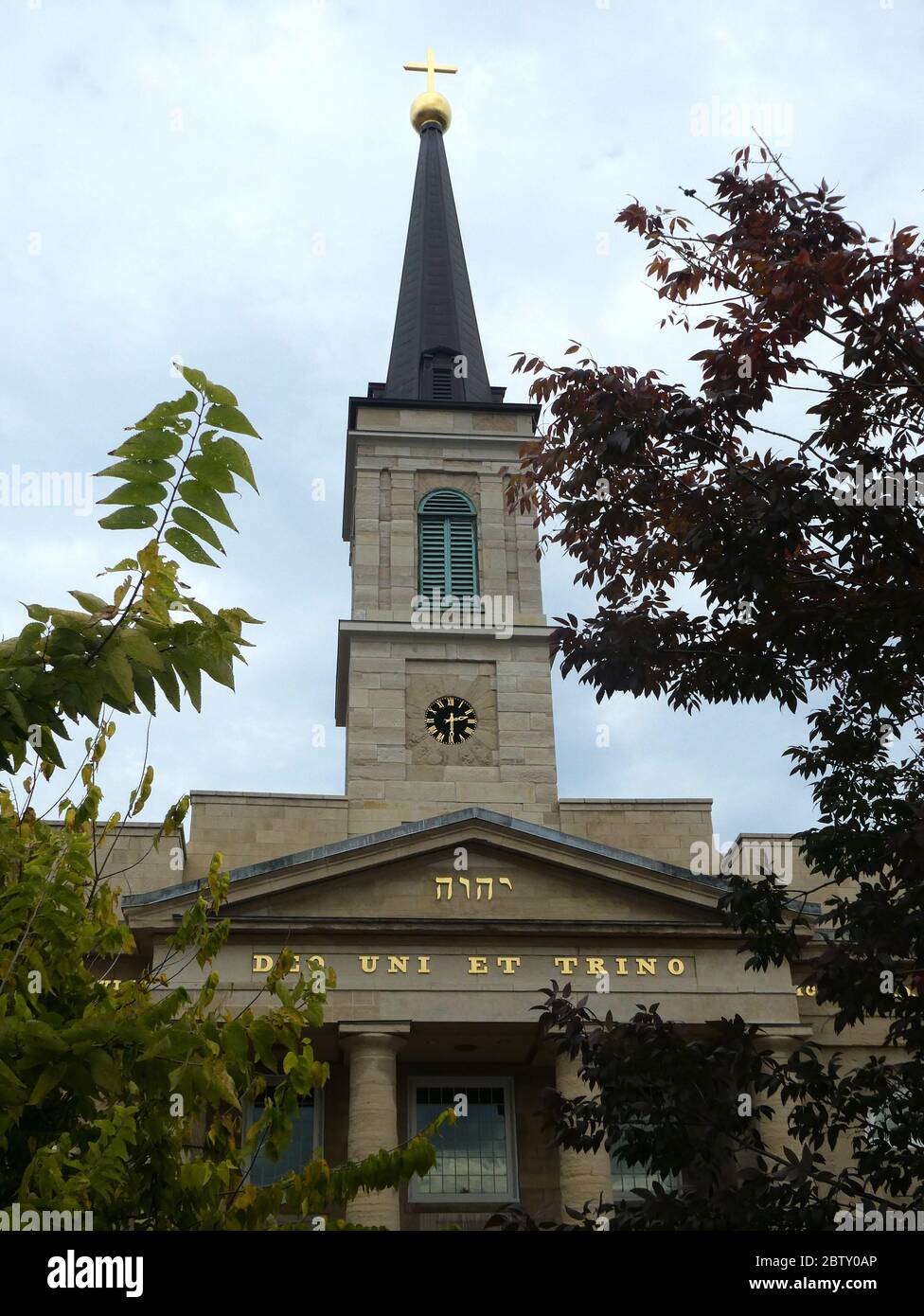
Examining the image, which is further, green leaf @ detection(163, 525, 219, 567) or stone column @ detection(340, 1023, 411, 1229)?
stone column @ detection(340, 1023, 411, 1229)

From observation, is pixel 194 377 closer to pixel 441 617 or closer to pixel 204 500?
pixel 204 500

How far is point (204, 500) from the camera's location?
4.74 meters

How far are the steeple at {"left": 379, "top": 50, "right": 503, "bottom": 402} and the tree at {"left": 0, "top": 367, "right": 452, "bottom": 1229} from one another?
32.1 meters

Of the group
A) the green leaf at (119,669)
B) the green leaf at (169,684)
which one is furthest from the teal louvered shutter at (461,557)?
the green leaf at (119,669)

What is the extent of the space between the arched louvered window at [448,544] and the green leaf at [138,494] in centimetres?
2965

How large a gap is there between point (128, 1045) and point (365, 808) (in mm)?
24790

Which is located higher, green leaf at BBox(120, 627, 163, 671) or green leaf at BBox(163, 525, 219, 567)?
green leaf at BBox(163, 525, 219, 567)

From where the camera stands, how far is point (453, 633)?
3309cm

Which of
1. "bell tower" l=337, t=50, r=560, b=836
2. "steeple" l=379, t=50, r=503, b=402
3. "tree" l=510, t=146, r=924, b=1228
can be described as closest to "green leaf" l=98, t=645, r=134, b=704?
"tree" l=510, t=146, r=924, b=1228

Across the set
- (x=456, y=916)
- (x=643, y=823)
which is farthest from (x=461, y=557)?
(x=456, y=916)

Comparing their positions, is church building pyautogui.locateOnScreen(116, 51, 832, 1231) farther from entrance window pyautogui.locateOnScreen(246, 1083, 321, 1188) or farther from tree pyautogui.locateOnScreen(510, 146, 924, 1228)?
tree pyautogui.locateOnScreen(510, 146, 924, 1228)

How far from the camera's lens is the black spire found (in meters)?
40.7

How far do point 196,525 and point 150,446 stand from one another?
0.31 meters

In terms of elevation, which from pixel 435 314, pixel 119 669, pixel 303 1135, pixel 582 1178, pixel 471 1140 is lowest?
pixel 582 1178
